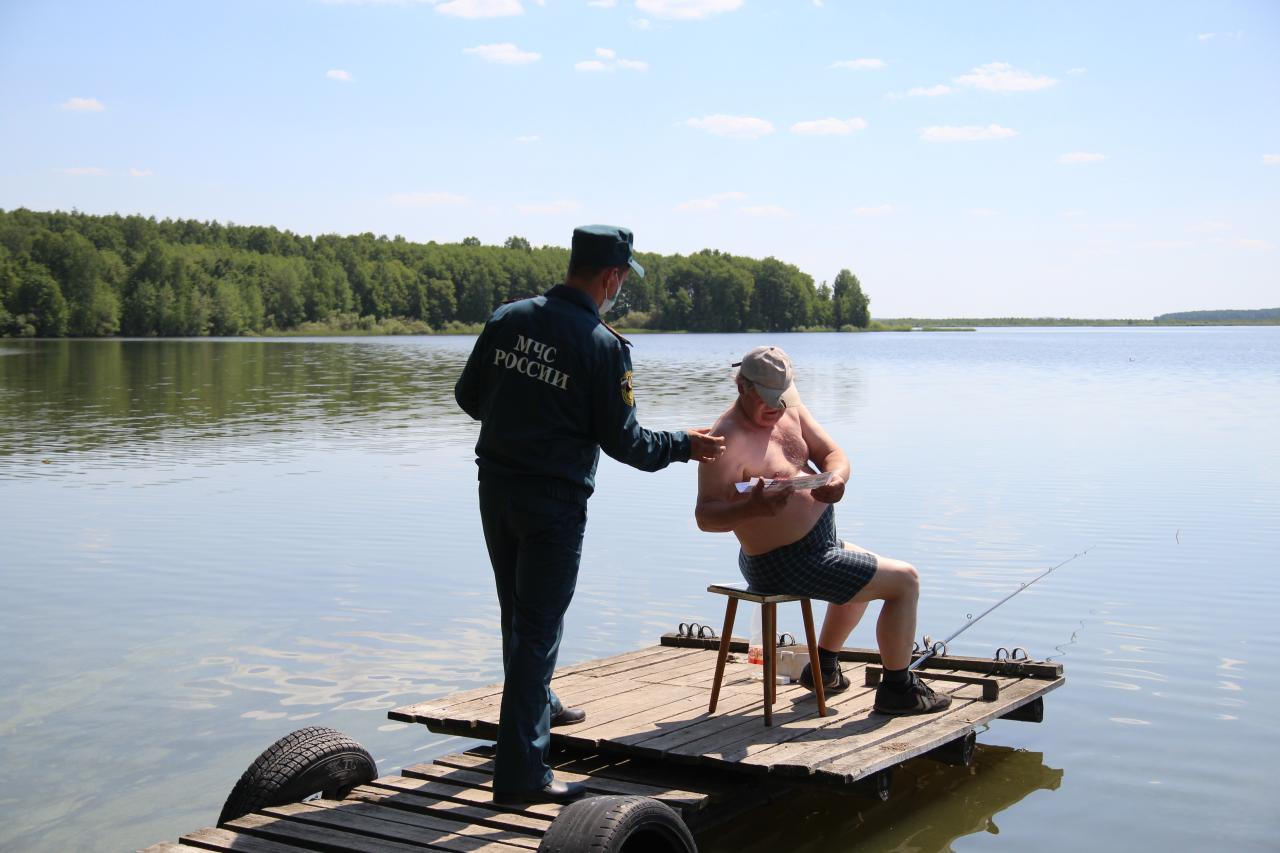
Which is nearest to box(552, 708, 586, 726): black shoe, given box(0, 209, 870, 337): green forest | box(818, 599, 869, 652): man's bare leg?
box(818, 599, 869, 652): man's bare leg

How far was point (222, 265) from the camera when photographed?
5162 inches

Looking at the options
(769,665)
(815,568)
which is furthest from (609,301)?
(769,665)

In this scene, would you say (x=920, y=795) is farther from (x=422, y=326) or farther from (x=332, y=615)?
(x=422, y=326)

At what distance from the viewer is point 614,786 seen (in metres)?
4.93

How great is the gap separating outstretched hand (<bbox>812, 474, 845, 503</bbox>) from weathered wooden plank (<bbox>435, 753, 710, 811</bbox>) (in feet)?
4.49

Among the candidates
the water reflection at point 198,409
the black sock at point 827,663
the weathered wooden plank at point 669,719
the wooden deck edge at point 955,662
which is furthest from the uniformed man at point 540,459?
the water reflection at point 198,409

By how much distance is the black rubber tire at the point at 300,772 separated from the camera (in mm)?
4734

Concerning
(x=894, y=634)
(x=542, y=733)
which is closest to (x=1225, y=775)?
(x=894, y=634)

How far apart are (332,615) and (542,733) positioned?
5.17m

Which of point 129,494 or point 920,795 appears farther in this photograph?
point 129,494

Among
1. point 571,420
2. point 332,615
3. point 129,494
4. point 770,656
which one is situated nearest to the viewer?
point 571,420

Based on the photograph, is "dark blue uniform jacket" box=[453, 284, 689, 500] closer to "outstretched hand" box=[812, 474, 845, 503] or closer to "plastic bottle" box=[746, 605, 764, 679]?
"outstretched hand" box=[812, 474, 845, 503]

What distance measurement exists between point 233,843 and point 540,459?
65.2 inches

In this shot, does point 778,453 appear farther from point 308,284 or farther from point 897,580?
point 308,284
